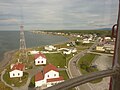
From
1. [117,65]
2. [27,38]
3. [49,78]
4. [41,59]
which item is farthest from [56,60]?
[117,65]

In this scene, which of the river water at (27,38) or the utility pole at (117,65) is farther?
the river water at (27,38)

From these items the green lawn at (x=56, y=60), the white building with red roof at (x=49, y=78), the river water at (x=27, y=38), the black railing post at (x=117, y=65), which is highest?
the black railing post at (x=117, y=65)

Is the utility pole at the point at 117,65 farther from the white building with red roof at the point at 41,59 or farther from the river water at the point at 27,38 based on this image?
the white building with red roof at the point at 41,59

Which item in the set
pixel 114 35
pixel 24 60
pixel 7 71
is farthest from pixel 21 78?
pixel 114 35

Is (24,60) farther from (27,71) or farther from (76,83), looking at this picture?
(76,83)

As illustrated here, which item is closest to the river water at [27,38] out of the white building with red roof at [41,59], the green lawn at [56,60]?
the white building with red roof at [41,59]

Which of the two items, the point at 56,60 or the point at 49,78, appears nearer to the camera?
the point at 49,78

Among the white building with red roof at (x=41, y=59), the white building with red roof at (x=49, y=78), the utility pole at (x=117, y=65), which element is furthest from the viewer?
the white building with red roof at (x=41, y=59)

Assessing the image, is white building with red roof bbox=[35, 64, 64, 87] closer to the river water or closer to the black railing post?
the river water

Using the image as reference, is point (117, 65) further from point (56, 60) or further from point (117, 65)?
point (56, 60)

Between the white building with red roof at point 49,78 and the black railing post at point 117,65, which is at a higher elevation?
the black railing post at point 117,65

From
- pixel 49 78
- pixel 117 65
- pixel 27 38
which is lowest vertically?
pixel 49 78

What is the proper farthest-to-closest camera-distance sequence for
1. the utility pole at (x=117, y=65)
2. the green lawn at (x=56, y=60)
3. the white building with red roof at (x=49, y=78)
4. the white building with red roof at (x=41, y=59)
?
the green lawn at (x=56, y=60) < the white building with red roof at (x=41, y=59) < the white building with red roof at (x=49, y=78) < the utility pole at (x=117, y=65)
